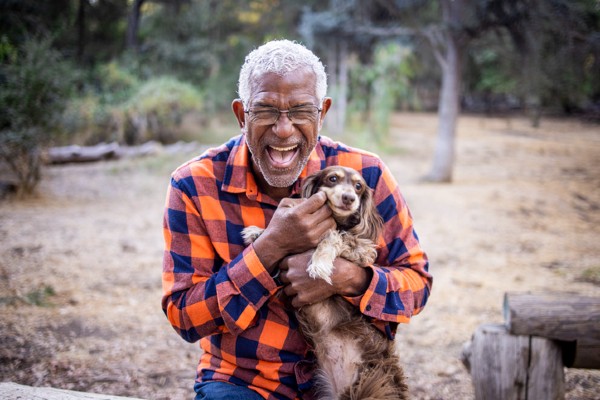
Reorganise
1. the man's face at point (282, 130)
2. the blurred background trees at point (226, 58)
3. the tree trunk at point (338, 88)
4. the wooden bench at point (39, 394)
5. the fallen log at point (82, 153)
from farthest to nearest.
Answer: the tree trunk at point (338, 88) → the fallen log at point (82, 153) → the blurred background trees at point (226, 58) → the man's face at point (282, 130) → the wooden bench at point (39, 394)

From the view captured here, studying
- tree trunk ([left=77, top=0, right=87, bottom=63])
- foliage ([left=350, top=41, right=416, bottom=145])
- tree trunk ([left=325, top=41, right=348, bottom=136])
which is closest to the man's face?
foliage ([left=350, top=41, right=416, bottom=145])

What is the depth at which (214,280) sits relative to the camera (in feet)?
6.54

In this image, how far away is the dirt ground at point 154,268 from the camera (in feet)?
11.6

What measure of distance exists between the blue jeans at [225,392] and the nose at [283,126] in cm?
113

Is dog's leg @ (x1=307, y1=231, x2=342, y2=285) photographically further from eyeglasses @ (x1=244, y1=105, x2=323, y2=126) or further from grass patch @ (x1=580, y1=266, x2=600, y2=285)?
grass patch @ (x1=580, y1=266, x2=600, y2=285)

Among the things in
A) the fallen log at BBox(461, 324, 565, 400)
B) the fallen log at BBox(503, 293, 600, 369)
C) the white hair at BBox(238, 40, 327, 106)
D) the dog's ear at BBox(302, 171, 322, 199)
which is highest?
the white hair at BBox(238, 40, 327, 106)

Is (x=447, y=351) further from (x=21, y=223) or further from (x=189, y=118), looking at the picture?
(x=189, y=118)

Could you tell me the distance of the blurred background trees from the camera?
336 inches

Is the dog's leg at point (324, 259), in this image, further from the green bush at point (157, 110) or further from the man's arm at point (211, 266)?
the green bush at point (157, 110)

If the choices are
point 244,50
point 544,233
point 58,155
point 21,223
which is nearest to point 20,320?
point 21,223

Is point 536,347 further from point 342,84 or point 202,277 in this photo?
point 342,84

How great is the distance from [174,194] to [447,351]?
10.0ft

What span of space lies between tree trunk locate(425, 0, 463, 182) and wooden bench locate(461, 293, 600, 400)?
887cm

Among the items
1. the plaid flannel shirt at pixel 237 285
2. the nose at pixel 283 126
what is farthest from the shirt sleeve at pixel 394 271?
the nose at pixel 283 126
